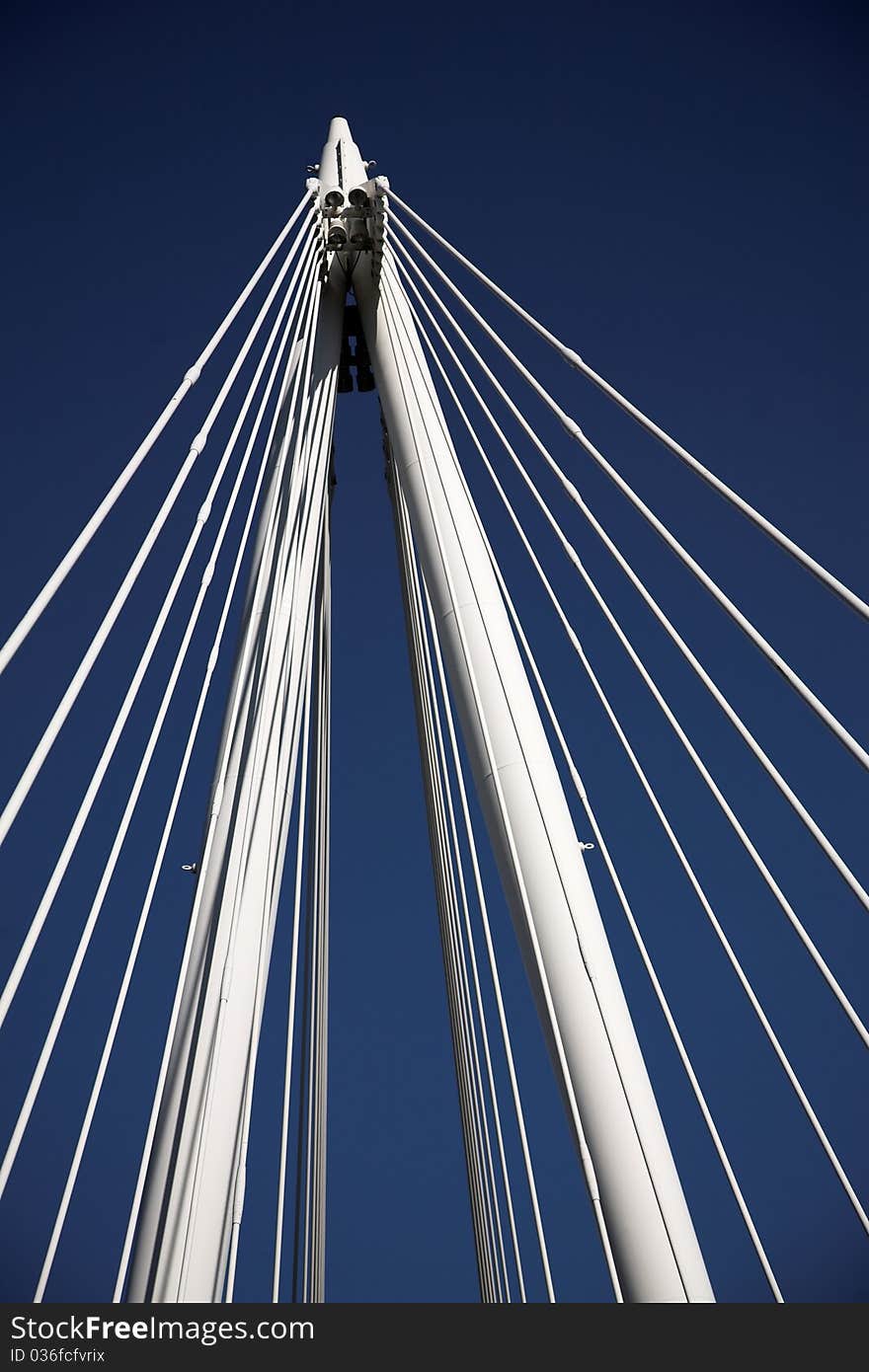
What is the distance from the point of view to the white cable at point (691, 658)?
2.55 metres

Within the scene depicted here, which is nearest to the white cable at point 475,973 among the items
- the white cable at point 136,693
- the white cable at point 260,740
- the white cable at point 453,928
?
the white cable at point 453,928

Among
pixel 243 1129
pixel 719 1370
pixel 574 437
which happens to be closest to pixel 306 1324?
pixel 719 1370

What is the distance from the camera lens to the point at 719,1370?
1.97 m

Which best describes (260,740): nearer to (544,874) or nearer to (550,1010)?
(544,874)

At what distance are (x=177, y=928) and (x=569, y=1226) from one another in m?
9.44

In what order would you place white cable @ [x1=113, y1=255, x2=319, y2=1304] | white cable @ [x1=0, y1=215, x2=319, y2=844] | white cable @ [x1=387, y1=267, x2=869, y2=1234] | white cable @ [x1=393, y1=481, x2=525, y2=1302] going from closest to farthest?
white cable @ [x1=0, y1=215, x2=319, y2=844] → white cable @ [x1=113, y1=255, x2=319, y2=1304] → white cable @ [x1=387, y1=267, x2=869, y2=1234] → white cable @ [x1=393, y1=481, x2=525, y2=1302]

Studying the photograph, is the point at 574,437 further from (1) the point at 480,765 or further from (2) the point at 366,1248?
(2) the point at 366,1248

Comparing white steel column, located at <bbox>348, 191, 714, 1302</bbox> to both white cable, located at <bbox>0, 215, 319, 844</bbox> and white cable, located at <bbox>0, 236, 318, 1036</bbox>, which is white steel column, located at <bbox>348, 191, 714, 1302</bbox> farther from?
white cable, located at <bbox>0, 215, 319, 844</bbox>

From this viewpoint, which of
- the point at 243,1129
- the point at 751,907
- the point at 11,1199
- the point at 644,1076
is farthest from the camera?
the point at 11,1199

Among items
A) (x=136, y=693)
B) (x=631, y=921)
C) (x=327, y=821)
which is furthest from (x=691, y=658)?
(x=327, y=821)

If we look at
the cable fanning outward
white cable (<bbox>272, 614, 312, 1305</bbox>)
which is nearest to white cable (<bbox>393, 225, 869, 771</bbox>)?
the cable fanning outward

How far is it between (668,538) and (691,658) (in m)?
0.38

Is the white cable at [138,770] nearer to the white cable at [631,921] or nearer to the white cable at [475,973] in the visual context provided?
the white cable at [631,921]

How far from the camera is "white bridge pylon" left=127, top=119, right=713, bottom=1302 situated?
9.05 ft
